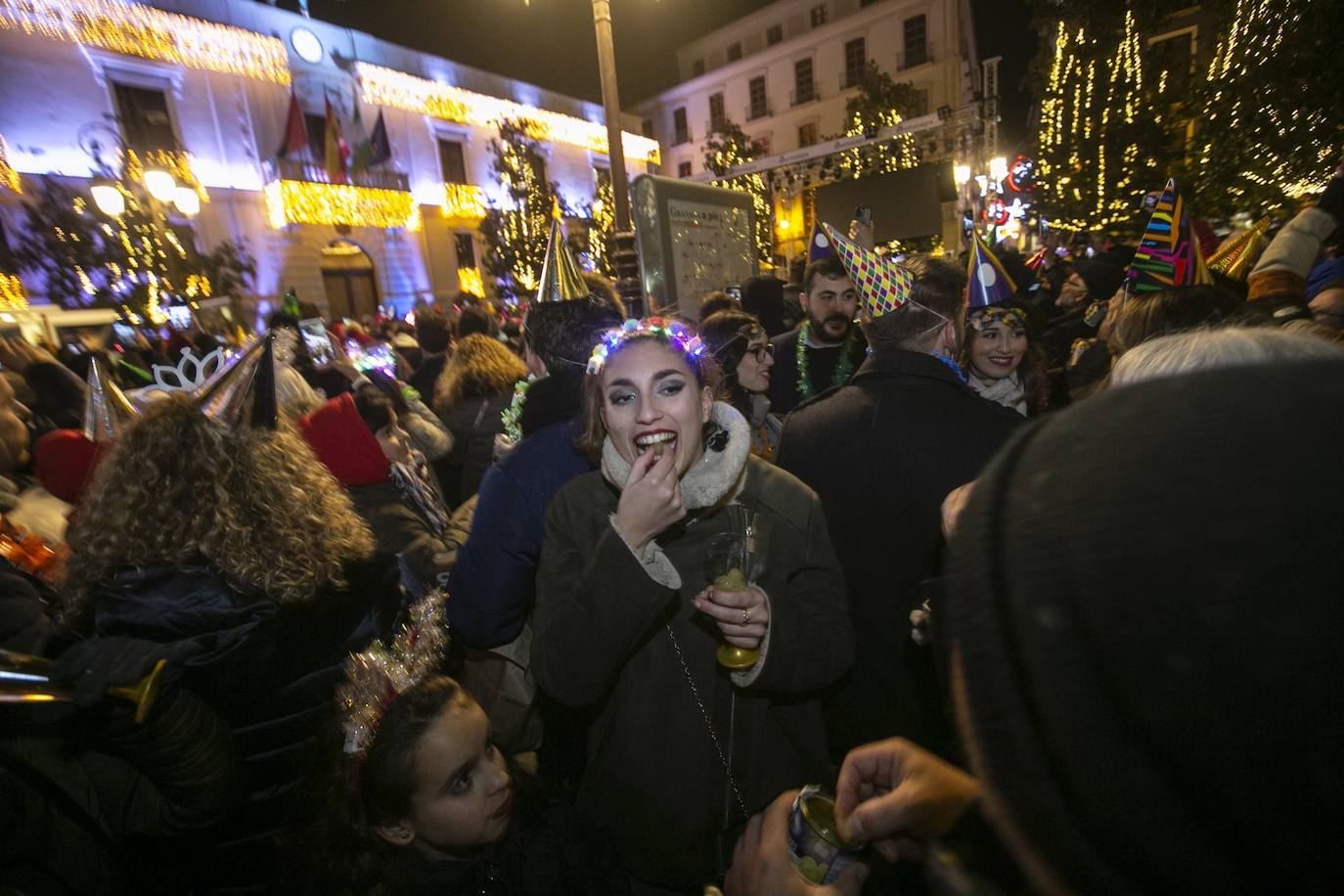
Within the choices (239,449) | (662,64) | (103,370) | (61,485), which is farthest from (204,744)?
(662,64)

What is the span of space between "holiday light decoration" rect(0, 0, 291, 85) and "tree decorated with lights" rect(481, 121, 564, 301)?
858cm

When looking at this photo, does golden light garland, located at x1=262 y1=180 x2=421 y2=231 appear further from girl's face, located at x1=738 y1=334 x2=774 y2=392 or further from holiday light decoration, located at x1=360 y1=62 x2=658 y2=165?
girl's face, located at x1=738 y1=334 x2=774 y2=392

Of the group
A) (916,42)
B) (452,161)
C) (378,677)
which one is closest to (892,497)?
(378,677)

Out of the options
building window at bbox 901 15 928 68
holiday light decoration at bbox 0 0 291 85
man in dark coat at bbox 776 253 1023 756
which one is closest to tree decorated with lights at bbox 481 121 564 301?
holiday light decoration at bbox 0 0 291 85

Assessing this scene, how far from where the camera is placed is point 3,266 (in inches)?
602

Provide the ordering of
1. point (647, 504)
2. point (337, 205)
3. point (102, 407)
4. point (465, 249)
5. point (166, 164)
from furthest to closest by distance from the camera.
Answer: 1. point (465, 249)
2. point (337, 205)
3. point (166, 164)
4. point (102, 407)
5. point (647, 504)

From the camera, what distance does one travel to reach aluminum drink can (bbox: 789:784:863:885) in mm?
1075

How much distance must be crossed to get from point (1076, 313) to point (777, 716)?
647 cm

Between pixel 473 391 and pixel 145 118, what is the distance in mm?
25032

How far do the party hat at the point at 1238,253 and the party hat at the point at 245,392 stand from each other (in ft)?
22.0

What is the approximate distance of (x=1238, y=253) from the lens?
544cm

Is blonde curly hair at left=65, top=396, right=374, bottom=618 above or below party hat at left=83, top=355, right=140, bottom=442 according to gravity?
below

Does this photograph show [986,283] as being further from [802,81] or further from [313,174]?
[802,81]

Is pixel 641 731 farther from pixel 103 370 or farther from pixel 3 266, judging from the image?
pixel 3 266
